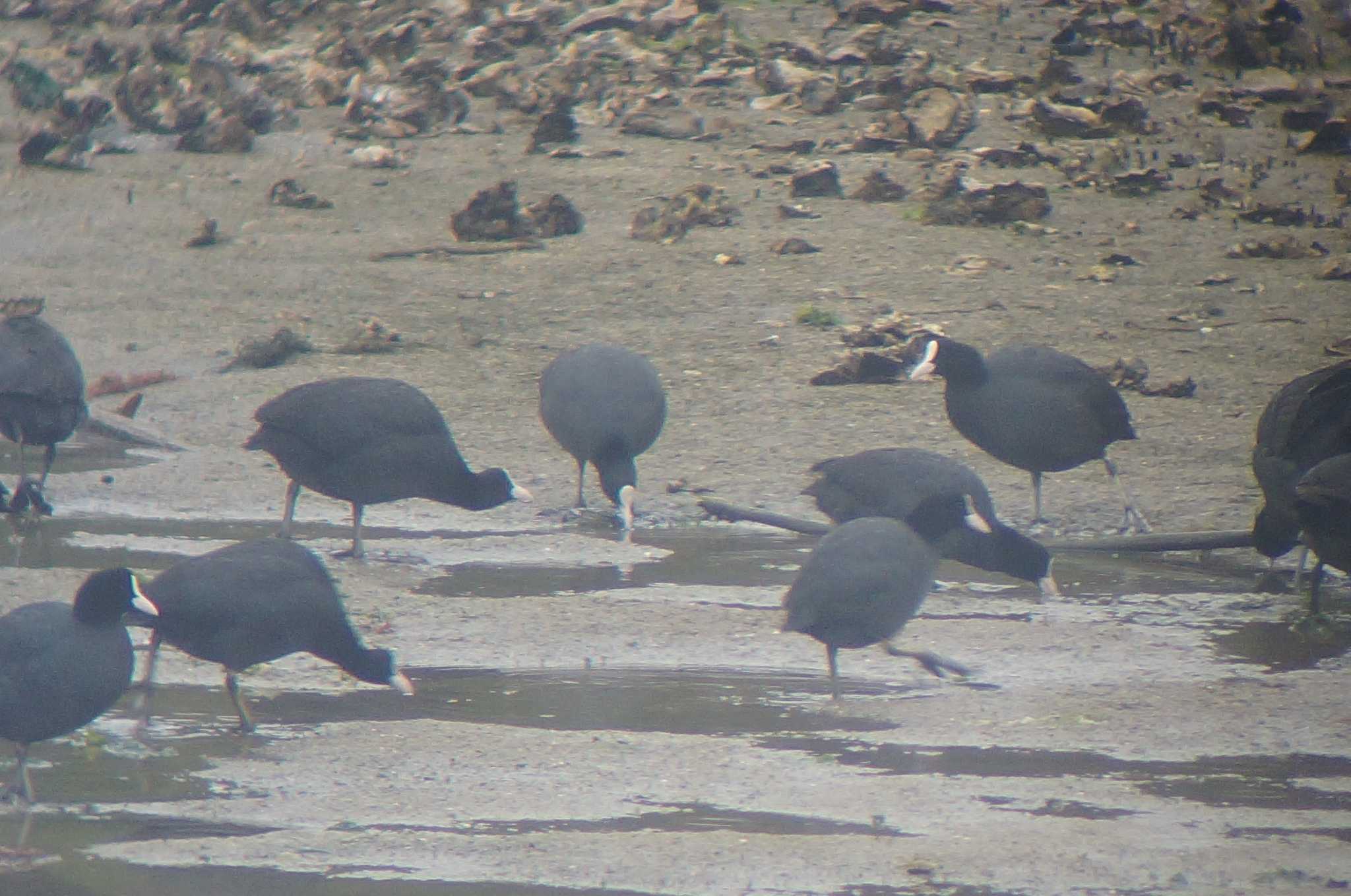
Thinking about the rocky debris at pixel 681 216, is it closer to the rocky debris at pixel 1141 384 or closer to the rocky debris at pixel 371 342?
the rocky debris at pixel 371 342

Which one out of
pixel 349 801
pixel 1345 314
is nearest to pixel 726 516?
pixel 349 801

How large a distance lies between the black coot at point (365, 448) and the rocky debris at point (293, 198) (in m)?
6.63

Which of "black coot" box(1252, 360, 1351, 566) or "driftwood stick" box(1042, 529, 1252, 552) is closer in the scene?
"black coot" box(1252, 360, 1351, 566)

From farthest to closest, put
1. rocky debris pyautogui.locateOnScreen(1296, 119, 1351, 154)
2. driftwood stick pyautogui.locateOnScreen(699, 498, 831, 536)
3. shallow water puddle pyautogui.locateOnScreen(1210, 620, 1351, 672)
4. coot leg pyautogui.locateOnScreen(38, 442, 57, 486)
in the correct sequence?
rocky debris pyautogui.locateOnScreen(1296, 119, 1351, 154) < coot leg pyautogui.locateOnScreen(38, 442, 57, 486) < driftwood stick pyautogui.locateOnScreen(699, 498, 831, 536) < shallow water puddle pyautogui.locateOnScreen(1210, 620, 1351, 672)

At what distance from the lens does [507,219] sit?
13492 mm

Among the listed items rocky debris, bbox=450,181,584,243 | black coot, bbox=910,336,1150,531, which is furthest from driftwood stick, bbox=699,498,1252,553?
rocky debris, bbox=450,181,584,243

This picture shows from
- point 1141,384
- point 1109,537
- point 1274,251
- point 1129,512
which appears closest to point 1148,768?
point 1109,537

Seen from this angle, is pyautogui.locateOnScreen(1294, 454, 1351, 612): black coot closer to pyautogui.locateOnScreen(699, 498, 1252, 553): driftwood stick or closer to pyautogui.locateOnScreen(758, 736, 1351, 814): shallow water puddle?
pyautogui.locateOnScreen(699, 498, 1252, 553): driftwood stick

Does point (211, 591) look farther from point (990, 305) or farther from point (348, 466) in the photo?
point (990, 305)

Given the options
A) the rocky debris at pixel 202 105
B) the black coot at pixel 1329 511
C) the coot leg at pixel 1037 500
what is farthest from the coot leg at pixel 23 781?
the rocky debris at pixel 202 105

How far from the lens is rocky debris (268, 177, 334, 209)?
47.8ft

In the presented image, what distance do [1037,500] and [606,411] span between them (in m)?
2.03

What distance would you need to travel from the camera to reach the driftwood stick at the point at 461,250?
13.3 meters

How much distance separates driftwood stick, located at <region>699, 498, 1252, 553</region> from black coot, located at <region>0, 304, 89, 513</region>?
2.93 m
